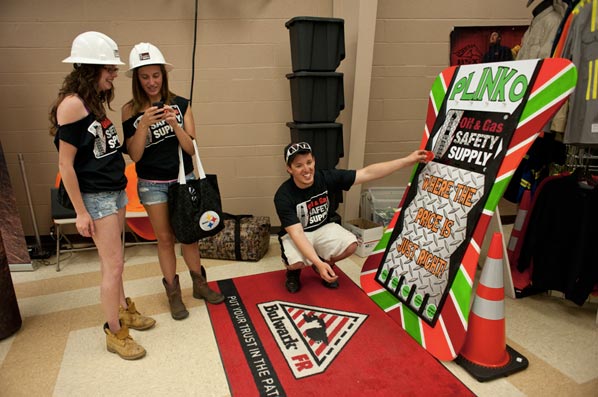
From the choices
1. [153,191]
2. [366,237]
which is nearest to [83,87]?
[153,191]

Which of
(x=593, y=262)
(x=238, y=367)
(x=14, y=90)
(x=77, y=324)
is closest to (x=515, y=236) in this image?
(x=593, y=262)

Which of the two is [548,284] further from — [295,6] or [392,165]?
[295,6]

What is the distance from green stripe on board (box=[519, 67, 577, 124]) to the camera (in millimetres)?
1711

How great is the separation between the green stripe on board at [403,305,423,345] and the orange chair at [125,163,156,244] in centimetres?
213

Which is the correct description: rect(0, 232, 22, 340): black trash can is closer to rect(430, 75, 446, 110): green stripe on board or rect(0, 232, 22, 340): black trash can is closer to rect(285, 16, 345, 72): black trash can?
rect(285, 16, 345, 72): black trash can

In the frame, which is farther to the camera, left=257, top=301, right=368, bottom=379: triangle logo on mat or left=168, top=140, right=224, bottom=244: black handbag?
left=168, top=140, right=224, bottom=244: black handbag

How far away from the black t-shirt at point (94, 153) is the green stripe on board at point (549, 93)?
1.92 meters

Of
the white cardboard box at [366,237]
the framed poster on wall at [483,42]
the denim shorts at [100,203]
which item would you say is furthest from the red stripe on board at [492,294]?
the framed poster on wall at [483,42]

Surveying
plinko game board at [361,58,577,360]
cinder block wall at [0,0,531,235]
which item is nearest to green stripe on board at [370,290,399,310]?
plinko game board at [361,58,577,360]

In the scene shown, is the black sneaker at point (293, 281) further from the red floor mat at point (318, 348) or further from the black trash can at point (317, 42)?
the black trash can at point (317, 42)

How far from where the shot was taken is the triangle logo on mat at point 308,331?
6.30ft

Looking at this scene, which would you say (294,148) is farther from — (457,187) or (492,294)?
(492,294)

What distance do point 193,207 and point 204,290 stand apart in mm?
660

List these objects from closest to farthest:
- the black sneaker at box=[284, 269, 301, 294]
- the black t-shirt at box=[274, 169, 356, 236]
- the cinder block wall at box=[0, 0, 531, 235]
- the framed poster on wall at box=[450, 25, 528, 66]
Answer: the black t-shirt at box=[274, 169, 356, 236] < the black sneaker at box=[284, 269, 301, 294] < the cinder block wall at box=[0, 0, 531, 235] < the framed poster on wall at box=[450, 25, 528, 66]
